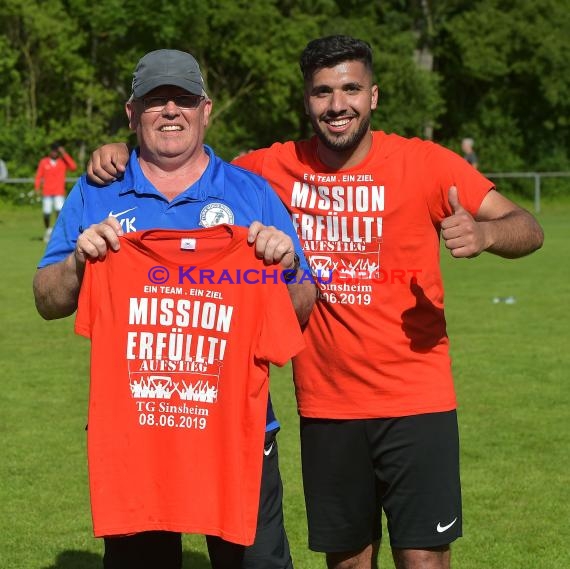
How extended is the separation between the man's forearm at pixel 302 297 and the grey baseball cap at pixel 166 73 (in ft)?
2.60

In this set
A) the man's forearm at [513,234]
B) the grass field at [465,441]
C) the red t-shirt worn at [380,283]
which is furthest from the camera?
the grass field at [465,441]

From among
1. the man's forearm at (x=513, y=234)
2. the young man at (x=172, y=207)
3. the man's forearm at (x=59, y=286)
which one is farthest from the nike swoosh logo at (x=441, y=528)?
the man's forearm at (x=59, y=286)

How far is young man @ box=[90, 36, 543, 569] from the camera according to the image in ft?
16.3

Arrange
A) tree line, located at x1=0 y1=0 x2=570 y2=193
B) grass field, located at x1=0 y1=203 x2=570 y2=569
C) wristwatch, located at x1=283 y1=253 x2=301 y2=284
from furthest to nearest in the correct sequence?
1. tree line, located at x1=0 y1=0 x2=570 y2=193
2. grass field, located at x1=0 y1=203 x2=570 y2=569
3. wristwatch, located at x1=283 y1=253 x2=301 y2=284

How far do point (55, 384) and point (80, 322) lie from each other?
662 centimetres

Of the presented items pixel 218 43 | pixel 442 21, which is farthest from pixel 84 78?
pixel 442 21

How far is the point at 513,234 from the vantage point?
477cm

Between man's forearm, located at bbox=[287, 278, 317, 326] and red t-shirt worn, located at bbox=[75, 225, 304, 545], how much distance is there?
131 mm

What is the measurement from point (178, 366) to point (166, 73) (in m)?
1.05

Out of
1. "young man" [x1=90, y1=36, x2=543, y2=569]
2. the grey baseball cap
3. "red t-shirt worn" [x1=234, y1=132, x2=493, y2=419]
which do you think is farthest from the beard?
the grey baseball cap

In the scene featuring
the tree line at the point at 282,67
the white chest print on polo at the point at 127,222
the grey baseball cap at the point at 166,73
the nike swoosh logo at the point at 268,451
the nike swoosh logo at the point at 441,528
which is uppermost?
the tree line at the point at 282,67

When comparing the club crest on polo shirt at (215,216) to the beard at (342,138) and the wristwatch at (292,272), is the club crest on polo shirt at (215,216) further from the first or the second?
the beard at (342,138)

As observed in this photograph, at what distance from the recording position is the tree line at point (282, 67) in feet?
132

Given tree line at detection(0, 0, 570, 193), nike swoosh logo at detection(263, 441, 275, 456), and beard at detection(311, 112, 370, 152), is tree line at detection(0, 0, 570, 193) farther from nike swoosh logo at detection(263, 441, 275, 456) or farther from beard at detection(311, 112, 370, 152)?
nike swoosh logo at detection(263, 441, 275, 456)
